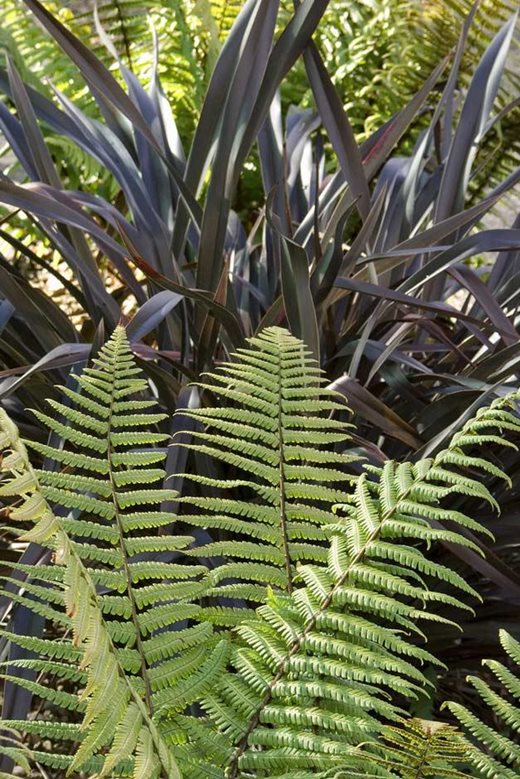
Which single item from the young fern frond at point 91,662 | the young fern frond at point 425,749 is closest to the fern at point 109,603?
the young fern frond at point 91,662

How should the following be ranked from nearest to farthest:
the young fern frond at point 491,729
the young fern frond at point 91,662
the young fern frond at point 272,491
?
the young fern frond at point 91,662 → the young fern frond at point 491,729 → the young fern frond at point 272,491

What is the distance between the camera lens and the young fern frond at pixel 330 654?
2.07ft

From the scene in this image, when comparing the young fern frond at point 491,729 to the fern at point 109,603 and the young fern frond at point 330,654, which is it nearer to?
the young fern frond at point 330,654

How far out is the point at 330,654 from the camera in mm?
680

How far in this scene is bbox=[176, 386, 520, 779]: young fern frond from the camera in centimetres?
63

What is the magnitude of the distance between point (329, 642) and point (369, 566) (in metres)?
0.08

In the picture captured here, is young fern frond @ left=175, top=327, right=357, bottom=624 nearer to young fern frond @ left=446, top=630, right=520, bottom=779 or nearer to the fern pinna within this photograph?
the fern pinna

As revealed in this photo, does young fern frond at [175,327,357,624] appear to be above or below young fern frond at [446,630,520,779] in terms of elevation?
above

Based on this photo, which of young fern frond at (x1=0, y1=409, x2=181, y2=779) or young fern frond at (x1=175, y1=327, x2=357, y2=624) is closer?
young fern frond at (x1=0, y1=409, x2=181, y2=779)

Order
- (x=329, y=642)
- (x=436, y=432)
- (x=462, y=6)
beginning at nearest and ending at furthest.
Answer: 1. (x=329, y=642)
2. (x=436, y=432)
3. (x=462, y=6)

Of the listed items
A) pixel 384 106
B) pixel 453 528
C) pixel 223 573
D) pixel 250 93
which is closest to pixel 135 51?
pixel 384 106

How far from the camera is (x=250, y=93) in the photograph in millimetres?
1402

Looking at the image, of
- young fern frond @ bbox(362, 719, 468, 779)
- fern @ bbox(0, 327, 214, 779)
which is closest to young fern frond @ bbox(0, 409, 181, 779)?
fern @ bbox(0, 327, 214, 779)

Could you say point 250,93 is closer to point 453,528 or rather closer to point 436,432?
point 436,432
